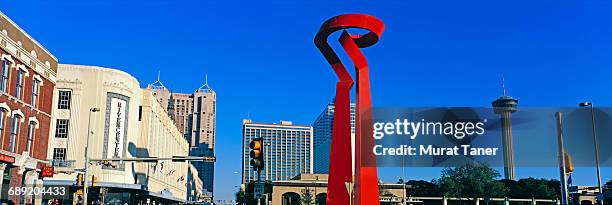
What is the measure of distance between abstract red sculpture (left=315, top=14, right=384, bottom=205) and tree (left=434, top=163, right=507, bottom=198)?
235ft

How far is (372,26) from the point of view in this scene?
26.3m

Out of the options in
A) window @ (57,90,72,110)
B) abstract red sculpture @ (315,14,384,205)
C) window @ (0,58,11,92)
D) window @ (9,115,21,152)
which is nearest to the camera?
abstract red sculpture @ (315,14,384,205)

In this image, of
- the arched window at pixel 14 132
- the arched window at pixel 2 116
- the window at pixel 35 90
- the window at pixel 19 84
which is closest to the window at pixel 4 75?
the arched window at pixel 2 116

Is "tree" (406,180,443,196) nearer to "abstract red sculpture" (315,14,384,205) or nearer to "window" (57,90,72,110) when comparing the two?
"window" (57,90,72,110)

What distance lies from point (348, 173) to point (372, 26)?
6.95 m

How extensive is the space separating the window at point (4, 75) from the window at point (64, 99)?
27.2m

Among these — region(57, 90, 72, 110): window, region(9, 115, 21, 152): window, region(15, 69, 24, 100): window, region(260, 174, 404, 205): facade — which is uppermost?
region(57, 90, 72, 110): window

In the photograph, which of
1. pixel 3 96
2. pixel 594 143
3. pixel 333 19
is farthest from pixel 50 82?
pixel 594 143

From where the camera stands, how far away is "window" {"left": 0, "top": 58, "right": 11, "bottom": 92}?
33094mm

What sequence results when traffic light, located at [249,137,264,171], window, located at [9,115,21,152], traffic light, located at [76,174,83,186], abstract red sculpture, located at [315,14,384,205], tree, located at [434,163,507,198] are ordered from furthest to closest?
tree, located at [434,163,507,198]
window, located at [9,115,21,152]
traffic light, located at [76,174,83,186]
abstract red sculpture, located at [315,14,384,205]
traffic light, located at [249,137,264,171]

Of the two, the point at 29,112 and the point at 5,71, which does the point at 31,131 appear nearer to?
the point at 29,112

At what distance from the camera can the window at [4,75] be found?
33.1m

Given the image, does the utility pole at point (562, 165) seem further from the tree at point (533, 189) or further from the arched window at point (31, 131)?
the tree at point (533, 189)

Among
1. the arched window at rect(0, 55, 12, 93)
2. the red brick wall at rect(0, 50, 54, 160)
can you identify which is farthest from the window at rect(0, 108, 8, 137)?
the arched window at rect(0, 55, 12, 93)
